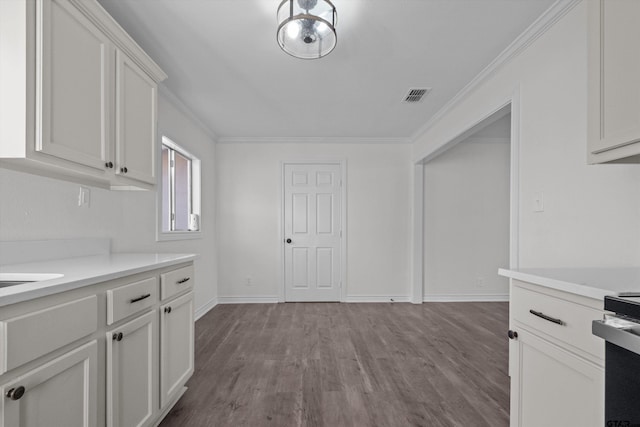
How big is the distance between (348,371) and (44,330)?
6.62 ft

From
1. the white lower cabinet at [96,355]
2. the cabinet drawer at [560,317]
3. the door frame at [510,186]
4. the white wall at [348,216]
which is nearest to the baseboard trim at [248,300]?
the white wall at [348,216]

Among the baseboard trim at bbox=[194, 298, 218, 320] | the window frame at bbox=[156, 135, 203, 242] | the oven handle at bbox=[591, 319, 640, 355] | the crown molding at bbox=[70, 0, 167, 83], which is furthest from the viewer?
the baseboard trim at bbox=[194, 298, 218, 320]

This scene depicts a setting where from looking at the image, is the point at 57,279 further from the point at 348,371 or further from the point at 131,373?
the point at 348,371

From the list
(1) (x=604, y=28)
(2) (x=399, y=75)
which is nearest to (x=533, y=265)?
(1) (x=604, y=28)

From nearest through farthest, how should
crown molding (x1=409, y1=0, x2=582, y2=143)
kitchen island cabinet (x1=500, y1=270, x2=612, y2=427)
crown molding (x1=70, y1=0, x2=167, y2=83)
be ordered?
kitchen island cabinet (x1=500, y1=270, x2=612, y2=427), crown molding (x1=70, y1=0, x2=167, y2=83), crown molding (x1=409, y1=0, x2=582, y2=143)

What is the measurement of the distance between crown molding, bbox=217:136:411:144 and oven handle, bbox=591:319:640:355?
13.4ft

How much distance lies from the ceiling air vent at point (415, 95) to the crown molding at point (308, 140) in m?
1.41

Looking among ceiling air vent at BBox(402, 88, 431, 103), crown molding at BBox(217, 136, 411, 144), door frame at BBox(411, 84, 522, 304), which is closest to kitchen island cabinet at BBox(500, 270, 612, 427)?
door frame at BBox(411, 84, 522, 304)

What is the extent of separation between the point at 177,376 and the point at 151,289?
67cm

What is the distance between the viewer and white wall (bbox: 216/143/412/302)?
4.60 meters

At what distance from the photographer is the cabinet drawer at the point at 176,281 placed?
5.58 feet

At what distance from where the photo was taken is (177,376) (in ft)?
6.13

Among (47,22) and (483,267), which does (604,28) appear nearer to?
(47,22)

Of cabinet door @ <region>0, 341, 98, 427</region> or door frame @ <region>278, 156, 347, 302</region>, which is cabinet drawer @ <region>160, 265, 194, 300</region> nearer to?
cabinet door @ <region>0, 341, 98, 427</region>
